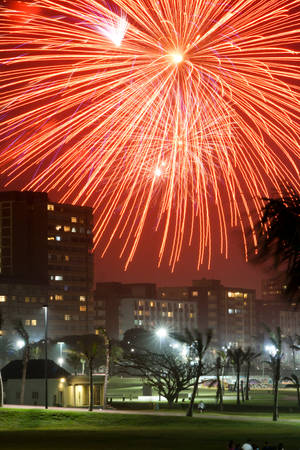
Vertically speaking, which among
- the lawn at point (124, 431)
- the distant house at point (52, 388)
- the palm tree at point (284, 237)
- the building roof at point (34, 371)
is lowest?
the lawn at point (124, 431)

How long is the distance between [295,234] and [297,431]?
120 ft

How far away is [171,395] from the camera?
83375 mm

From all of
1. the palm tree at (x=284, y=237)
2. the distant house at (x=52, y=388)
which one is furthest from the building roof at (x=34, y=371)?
the palm tree at (x=284, y=237)

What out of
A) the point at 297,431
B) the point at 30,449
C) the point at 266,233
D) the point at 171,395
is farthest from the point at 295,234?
→ the point at 171,395

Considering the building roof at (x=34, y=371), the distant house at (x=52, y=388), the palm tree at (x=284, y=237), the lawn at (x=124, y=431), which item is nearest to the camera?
the palm tree at (x=284, y=237)

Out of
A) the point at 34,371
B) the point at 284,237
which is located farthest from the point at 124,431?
the point at 284,237

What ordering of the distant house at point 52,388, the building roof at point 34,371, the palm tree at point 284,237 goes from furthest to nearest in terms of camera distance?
the building roof at point 34,371 → the distant house at point 52,388 → the palm tree at point 284,237

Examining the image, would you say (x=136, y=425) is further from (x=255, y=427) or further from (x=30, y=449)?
(x=30, y=449)

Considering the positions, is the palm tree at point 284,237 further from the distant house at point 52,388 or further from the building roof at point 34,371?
the building roof at point 34,371

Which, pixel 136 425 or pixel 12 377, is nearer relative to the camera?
pixel 136 425

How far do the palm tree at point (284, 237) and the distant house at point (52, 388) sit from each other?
63123mm

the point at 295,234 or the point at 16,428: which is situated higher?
the point at 295,234

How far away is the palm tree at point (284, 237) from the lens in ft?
62.7

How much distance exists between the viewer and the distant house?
81.5 metres
